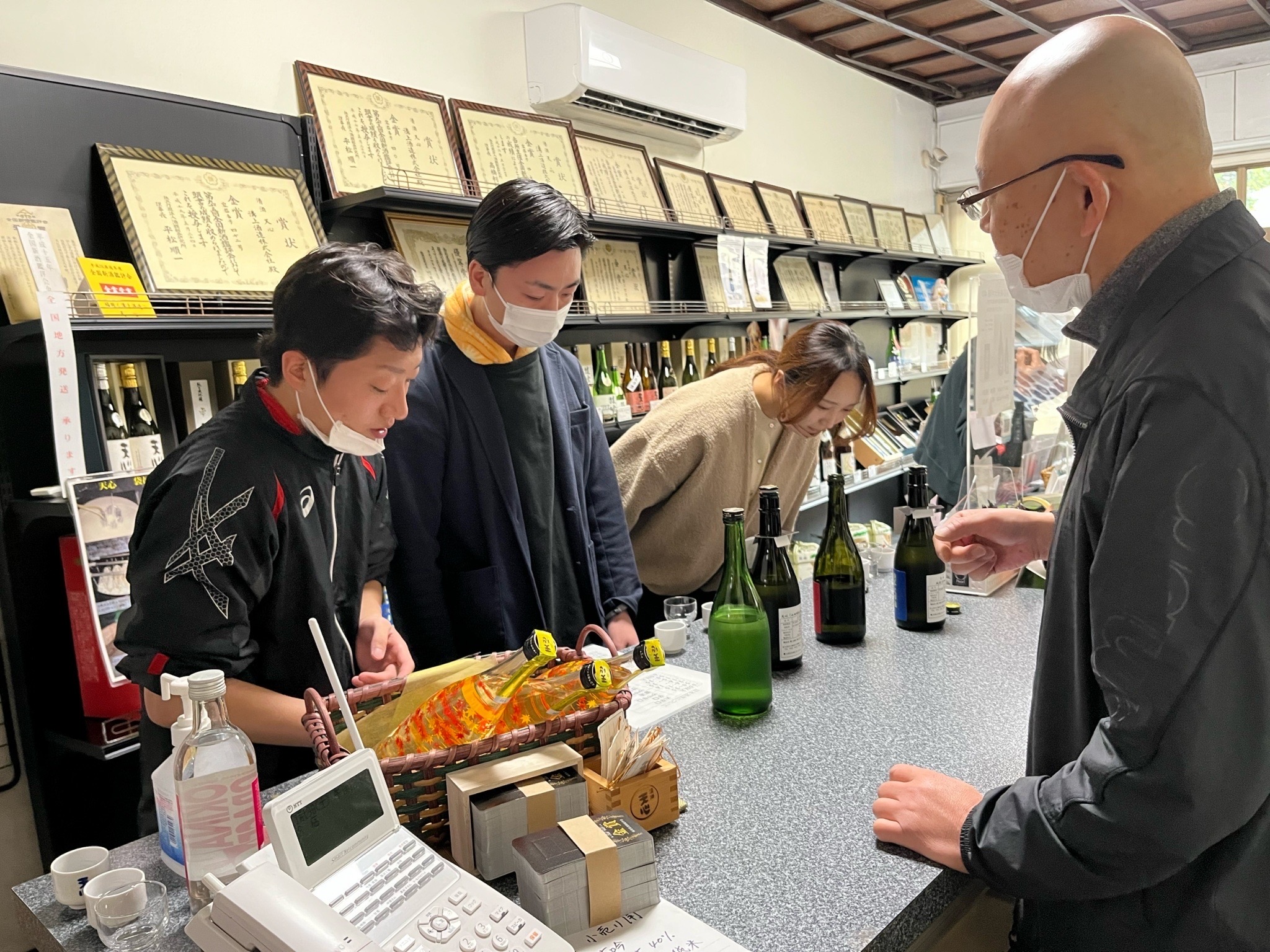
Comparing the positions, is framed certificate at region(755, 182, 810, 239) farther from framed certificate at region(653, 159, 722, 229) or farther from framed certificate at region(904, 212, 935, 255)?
framed certificate at region(904, 212, 935, 255)

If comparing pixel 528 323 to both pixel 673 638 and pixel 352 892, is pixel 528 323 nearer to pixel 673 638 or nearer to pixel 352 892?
pixel 673 638

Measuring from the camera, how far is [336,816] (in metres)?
0.85

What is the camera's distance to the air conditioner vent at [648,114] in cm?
362

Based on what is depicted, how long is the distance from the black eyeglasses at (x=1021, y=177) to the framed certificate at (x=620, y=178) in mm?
2379

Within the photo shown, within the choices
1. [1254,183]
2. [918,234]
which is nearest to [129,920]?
[918,234]

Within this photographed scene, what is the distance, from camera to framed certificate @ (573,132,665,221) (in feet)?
12.0

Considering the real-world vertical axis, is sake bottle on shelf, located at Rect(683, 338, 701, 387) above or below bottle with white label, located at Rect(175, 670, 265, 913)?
above

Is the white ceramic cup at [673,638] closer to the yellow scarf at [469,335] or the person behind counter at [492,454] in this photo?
the person behind counter at [492,454]

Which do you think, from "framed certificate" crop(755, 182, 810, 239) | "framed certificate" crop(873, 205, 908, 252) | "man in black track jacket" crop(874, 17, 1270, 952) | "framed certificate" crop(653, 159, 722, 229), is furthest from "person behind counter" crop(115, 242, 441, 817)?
"framed certificate" crop(873, 205, 908, 252)

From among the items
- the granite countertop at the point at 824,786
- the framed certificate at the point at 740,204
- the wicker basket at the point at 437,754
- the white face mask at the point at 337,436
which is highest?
the framed certificate at the point at 740,204

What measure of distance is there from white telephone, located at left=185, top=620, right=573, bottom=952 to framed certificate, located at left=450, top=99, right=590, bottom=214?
2530mm

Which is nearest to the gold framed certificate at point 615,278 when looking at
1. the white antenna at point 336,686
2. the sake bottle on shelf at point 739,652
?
the sake bottle on shelf at point 739,652

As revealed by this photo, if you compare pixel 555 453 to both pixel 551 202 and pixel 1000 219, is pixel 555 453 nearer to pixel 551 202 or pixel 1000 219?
pixel 551 202

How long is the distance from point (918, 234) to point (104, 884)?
6310 millimetres
